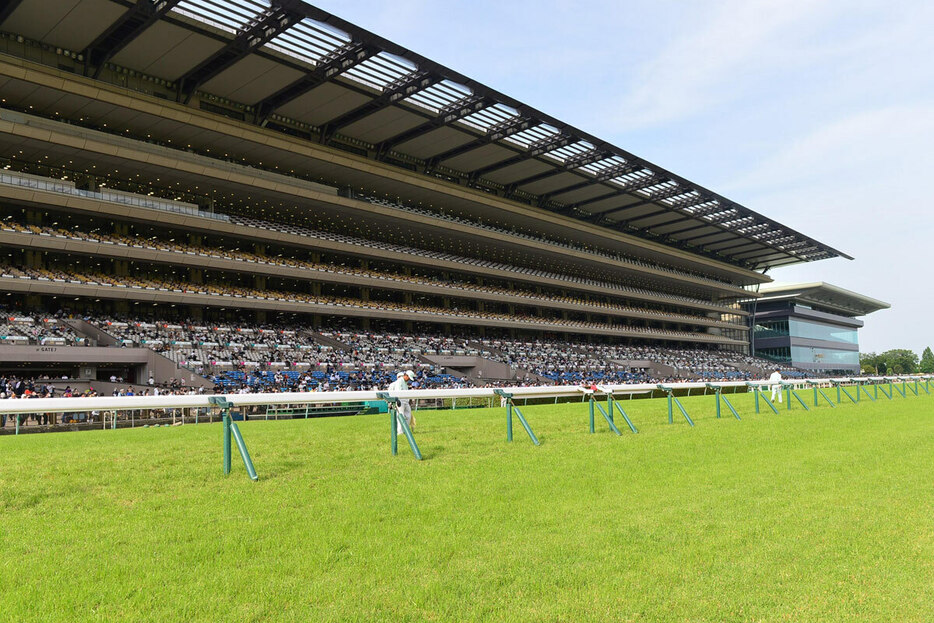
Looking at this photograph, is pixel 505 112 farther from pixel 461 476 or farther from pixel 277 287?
pixel 461 476

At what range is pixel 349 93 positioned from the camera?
42156mm

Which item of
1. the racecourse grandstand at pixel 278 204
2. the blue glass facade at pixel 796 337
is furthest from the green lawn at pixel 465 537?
the blue glass facade at pixel 796 337

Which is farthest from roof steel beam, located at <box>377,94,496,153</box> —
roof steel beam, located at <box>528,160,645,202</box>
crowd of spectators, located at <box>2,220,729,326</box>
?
roof steel beam, located at <box>528,160,645,202</box>

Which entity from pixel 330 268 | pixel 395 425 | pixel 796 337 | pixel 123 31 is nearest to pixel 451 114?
pixel 330 268

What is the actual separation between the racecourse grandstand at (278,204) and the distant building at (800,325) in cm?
3858

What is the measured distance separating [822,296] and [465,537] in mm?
119500

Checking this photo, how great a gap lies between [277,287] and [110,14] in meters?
22.3

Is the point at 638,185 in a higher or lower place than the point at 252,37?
lower

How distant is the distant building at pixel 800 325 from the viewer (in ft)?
334

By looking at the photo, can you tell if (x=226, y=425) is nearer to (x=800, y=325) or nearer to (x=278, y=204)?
(x=278, y=204)

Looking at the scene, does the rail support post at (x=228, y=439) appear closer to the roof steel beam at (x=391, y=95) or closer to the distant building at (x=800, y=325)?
the roof steel beam at (x=391, y=95)

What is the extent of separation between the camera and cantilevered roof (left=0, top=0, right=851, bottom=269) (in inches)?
1336

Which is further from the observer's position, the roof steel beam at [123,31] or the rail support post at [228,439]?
the roof steel beam at [123,31]

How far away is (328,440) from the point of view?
39.4 ft
